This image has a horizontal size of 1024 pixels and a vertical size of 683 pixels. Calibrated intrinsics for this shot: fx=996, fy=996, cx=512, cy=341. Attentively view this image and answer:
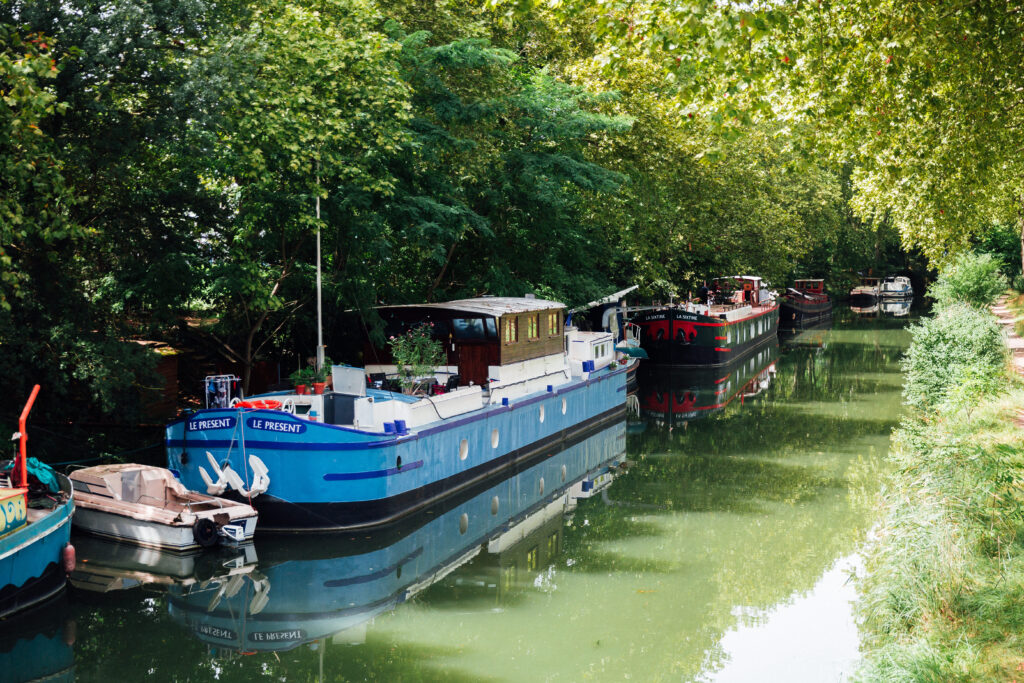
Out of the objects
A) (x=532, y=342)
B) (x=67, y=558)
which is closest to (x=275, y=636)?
(x=67, y=558)

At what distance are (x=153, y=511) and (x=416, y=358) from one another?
6.11 m

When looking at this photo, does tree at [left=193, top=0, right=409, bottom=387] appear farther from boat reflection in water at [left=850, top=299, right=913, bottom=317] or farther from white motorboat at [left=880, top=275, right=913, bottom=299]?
white motorboat at [left=880, top=275, right=913, bottom=299]

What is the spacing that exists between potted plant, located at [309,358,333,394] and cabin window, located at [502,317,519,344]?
155 inches

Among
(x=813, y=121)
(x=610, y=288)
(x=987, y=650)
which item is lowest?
(x=987, y=650)

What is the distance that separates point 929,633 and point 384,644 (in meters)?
6.20

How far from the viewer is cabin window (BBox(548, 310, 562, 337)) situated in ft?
80.4

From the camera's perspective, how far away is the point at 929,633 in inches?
384

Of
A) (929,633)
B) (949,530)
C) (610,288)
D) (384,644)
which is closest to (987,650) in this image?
(929,633)

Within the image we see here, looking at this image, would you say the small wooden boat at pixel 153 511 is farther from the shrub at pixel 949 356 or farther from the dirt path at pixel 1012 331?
the dirt path at pixel 1012 331

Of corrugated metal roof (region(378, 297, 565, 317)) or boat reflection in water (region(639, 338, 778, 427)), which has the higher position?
corrugated metal roof (region(378, 297, 565, 317))

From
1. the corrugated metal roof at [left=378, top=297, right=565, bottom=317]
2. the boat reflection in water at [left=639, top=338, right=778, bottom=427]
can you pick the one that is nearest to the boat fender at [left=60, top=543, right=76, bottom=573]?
the corrugated metal roof at [left=378, top=297, right=565, bottom=317]

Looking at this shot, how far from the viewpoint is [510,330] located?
21.9 metres

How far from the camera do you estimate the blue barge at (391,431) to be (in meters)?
16.0

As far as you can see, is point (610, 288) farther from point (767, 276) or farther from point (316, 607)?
point (316, 607)
